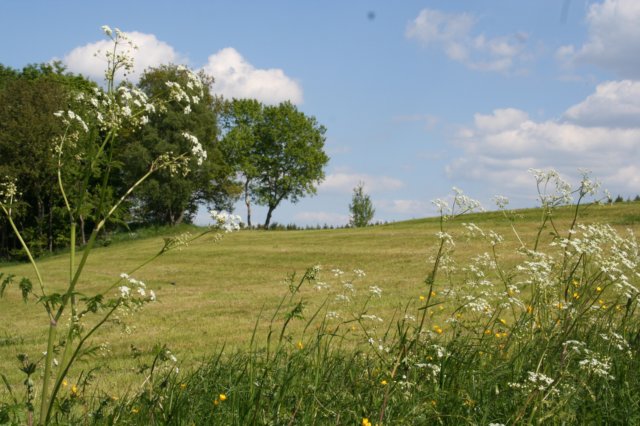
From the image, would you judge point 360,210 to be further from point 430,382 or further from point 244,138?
point 430,382

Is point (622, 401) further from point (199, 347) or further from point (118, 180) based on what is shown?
point (118, 180)

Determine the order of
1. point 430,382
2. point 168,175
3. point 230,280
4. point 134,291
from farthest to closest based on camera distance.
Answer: point 168,175, point 230,280, point 430,382, point 134,291

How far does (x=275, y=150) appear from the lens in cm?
5641

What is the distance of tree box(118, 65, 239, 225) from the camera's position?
154ft

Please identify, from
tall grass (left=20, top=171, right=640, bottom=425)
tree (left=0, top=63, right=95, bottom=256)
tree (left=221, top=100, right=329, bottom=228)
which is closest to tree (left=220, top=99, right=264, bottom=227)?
tree (left=221, top=100, right=329, bottom=228)

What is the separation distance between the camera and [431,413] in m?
4.28

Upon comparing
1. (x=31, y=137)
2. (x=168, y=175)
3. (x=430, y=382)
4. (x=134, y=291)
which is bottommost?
(x=430, y=382)

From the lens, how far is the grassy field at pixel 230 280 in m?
11.1

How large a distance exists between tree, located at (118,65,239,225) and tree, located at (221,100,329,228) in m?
2.19

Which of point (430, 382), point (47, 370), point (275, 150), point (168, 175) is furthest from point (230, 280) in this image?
point (275, 150)

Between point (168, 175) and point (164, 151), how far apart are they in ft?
5.66

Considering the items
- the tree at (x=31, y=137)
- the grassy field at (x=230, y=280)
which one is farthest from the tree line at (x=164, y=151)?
the grassy field at (x=230, y=280)

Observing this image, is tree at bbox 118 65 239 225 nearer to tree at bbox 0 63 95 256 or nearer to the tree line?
the tree line

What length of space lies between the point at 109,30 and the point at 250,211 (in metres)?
53.3
